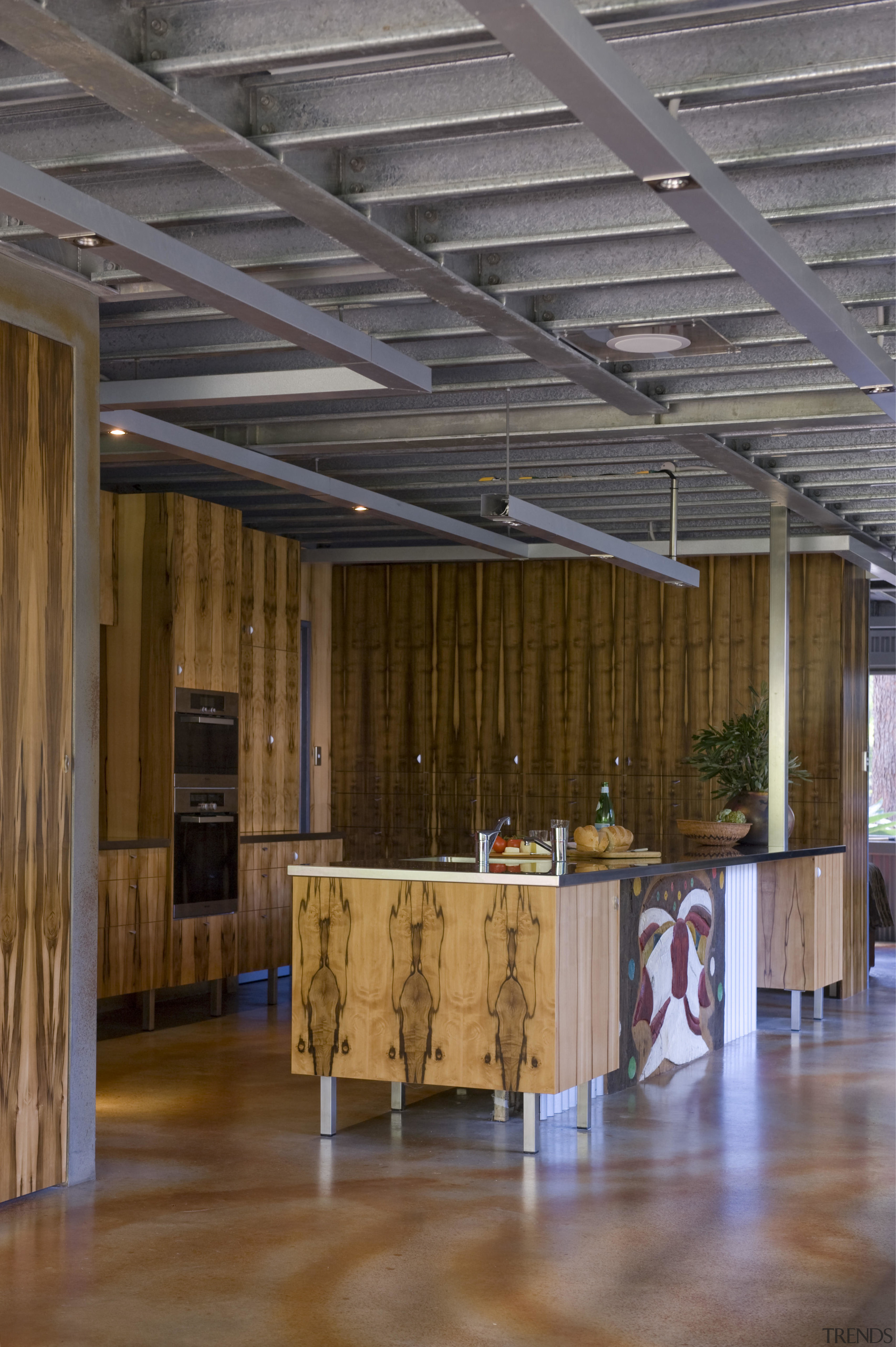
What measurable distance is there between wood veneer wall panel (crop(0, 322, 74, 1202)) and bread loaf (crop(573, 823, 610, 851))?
238 centimetres

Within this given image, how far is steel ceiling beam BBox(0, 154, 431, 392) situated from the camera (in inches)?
145

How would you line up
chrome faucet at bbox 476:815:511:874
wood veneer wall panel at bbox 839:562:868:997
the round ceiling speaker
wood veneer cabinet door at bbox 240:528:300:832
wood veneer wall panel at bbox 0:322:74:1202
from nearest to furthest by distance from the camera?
1. wood veneer wall panel at bbox 0:322:74:1202
2. the round ceiling speaker
3. chrome faucet at bbox 476:815:511:874
4. wood veneer cabinet door at bbox 240:528:300:832
5. wood veneer wall panel at bbox 839:562:868:997

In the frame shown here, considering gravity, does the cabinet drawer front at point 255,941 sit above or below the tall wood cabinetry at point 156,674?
below

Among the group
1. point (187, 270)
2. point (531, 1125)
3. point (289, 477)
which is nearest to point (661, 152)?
point (187, 270)

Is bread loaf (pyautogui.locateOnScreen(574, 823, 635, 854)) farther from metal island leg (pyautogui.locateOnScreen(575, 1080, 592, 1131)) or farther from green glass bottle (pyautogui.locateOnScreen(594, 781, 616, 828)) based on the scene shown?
metal island leg (pyautogui.locateOnScreen(575, 1080, 592, 1131))

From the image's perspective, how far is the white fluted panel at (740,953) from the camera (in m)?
7.67

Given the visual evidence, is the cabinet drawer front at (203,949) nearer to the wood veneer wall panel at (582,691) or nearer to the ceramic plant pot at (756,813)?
the wood veneer wall panel at (582,691)

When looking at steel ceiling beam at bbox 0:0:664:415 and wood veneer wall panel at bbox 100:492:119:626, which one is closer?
steel ceiling beam at bbox 0:0:664:415

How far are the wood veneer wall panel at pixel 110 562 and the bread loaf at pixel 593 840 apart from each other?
126 inches

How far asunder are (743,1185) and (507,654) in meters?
6.70

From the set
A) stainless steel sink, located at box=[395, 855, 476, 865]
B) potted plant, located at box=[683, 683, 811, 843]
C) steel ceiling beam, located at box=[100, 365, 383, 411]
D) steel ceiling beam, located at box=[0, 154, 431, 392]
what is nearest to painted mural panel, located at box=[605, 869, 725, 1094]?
stainless steel sink, located at box=[395, 855, 476, 865]

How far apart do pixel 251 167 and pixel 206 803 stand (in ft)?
17.3

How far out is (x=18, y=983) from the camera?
4684mm

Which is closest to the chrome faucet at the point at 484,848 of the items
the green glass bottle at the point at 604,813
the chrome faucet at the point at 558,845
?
the chrome faucet at the point at 558,845
